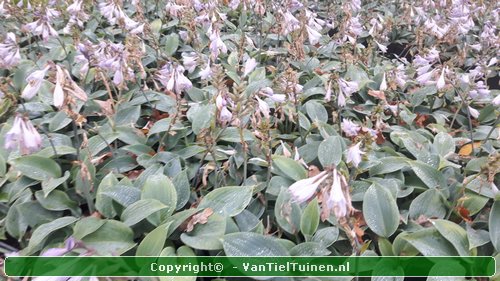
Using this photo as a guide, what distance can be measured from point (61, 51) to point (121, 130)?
3.88 feet

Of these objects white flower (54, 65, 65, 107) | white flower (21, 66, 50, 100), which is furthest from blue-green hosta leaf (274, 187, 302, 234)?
white flower (21, 66, 50, 100)

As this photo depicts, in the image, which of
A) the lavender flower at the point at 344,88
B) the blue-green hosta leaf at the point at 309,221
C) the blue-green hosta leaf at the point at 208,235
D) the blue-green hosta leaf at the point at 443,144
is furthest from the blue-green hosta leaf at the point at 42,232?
the blue-green hosta leaf at the point at 443,144

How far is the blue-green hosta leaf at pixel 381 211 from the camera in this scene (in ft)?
6.53

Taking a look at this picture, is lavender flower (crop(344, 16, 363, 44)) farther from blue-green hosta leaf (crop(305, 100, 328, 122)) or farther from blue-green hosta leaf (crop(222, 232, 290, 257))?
blue-green hosta leaf (crop(222, 232, 290, 257))

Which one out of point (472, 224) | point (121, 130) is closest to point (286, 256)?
point (472, 224)

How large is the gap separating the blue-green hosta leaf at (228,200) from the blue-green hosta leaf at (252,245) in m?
0.19

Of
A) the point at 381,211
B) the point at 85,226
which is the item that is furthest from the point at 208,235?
the point at 381,211

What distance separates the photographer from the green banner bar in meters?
1.75

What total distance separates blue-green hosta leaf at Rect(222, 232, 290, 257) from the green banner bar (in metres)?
0.02

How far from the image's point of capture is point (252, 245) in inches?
71.0

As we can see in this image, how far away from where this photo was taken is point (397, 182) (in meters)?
2.30

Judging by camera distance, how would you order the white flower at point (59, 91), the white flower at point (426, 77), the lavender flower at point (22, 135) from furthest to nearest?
the white flower at point (426, 77) < the white flower at point (59, 91) < the lavender flower at point (22, 135)

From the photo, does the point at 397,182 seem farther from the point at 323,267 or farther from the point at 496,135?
the point at 496,135

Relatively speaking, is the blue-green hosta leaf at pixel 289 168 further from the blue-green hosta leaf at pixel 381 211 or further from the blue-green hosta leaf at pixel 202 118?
the blue-green hosta leaf at pixel 202 118
